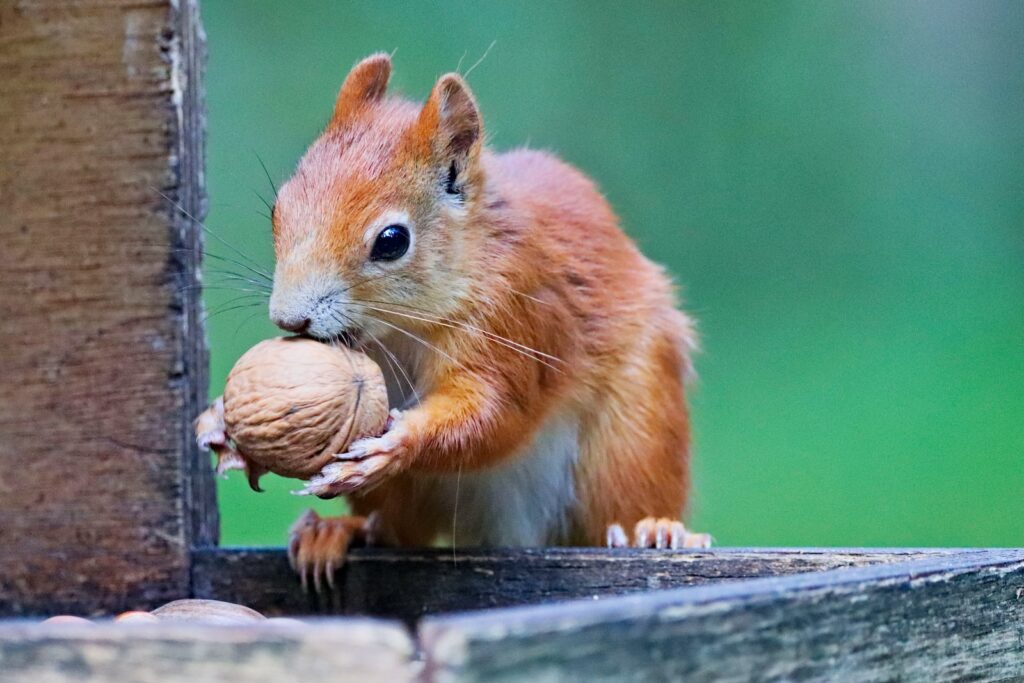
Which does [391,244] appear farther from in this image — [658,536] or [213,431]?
[658,536]

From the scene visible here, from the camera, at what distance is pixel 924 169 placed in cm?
290

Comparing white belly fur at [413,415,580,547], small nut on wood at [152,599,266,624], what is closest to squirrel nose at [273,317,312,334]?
small nut on wood at [152,599,266,624]

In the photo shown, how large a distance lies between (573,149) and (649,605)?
7.33 ft

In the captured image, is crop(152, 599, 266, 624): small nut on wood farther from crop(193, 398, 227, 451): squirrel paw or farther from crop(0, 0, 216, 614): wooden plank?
crop(0, 0, 216, 614): wooden plank

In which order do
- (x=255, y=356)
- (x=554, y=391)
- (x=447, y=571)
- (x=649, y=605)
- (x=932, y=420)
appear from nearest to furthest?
(x=649, y=605) → (x=255, y=356) → (x=447, y=571) → (x=554, y=391) → (x=932, y=420)

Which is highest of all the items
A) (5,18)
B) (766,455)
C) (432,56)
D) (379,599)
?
(432,56)

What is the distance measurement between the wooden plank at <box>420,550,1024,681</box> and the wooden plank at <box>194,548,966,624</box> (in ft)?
0.41

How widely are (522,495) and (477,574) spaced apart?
260 mm

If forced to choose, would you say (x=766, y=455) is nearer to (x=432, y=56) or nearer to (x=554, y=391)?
(x=432, y=56)

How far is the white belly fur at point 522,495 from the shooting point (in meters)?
1.58

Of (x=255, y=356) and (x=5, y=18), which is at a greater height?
(x=5, y=18)

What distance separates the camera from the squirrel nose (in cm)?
120

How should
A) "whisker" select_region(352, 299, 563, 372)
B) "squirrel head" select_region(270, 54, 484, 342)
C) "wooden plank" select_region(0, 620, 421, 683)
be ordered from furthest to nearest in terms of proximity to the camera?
"whisker" select_region(352, 299, 563, 372) → "squirrel head" select_region(270, 54, 484, 342) → "wooden plank" select_region(0, 620, 421, 683)

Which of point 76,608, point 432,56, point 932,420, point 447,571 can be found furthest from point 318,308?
point 932,420
